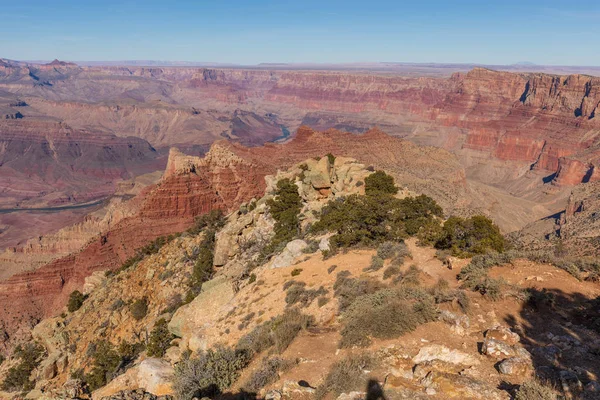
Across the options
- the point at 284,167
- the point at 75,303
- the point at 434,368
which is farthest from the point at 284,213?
the point at 284,167

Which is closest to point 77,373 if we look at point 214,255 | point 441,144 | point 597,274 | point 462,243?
point 214,255

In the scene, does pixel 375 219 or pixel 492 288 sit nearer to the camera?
pixel 492 288

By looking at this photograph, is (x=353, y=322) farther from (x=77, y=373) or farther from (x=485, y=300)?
(x=77, y=373)

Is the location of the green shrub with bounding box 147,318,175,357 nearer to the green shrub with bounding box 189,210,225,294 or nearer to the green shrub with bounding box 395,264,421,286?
the green shrub with bounding box 189,210,225,294

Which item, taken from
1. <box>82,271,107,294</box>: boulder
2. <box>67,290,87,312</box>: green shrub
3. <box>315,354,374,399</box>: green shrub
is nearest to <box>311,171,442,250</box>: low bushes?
<box>315,354,374,399</box>: green shrub

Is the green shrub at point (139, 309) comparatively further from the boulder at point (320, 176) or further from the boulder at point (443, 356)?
the boulder at point (443, 356)

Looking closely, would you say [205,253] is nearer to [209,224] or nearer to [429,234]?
[209,224]

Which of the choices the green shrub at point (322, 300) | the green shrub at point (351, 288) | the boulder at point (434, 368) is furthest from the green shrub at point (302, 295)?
the boulder at point (434, 368)
